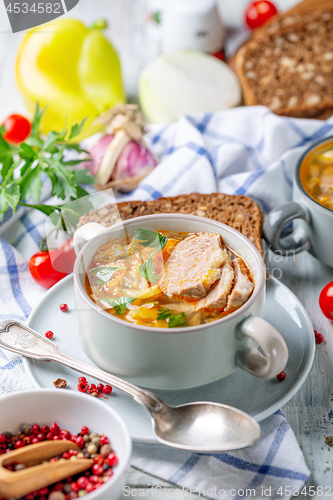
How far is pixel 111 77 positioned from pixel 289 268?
1836 mm

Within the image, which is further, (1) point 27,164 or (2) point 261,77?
(2) point 261,77

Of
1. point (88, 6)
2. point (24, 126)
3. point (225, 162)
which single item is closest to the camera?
point (225, 162)

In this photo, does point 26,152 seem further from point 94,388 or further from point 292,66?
point 292,66

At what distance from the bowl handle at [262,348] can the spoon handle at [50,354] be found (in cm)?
28

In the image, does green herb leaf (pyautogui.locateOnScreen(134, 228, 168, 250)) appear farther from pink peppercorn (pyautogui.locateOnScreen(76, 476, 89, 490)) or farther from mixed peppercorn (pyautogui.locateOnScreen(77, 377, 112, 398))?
pink peppercorn (pyautogui.locateOnScreen(76, 476, 89, 490))

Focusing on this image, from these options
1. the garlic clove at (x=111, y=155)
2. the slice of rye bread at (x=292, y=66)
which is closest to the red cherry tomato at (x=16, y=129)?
the garlic clove at (x=111, y=155)

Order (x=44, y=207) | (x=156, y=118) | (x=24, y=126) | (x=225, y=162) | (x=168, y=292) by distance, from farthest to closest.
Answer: (x=156, y=118)
(x=24, y=126)
(x=225, y=162)
(x=44, y=207)
(x=168, y=292)

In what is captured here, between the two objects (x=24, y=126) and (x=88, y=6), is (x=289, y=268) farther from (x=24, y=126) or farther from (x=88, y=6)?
(x=88, y=6)

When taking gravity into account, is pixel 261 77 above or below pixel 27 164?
below

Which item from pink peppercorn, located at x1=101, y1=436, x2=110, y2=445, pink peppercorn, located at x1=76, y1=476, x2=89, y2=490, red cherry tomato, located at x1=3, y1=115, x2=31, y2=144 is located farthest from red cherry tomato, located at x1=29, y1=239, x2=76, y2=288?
red cherry tomato, located at x1=3, y1=115, x2=31, y2=144

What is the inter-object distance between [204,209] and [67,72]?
5.07 feet

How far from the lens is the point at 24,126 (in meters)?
3.02

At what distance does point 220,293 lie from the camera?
144 centimetres

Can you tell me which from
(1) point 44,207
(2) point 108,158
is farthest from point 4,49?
(1) point 44,207
